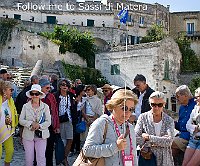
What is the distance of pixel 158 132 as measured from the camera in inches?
254

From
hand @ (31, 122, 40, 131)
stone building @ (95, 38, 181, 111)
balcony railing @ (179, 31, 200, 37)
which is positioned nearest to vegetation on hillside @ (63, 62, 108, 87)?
stone building @ (95, 38, 181, 111)

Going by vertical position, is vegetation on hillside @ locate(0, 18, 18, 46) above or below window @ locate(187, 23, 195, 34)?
below

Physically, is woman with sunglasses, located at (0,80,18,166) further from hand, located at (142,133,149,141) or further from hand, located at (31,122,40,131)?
hand, located at (142,133,149,141)

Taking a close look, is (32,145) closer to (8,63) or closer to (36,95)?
(36,95)

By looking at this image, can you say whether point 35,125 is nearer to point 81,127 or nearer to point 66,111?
point 66,111

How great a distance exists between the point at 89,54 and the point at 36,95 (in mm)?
33553

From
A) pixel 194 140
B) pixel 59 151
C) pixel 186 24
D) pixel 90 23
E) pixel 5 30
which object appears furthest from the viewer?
pixel 186 24

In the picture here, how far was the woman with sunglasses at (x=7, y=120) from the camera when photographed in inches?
301

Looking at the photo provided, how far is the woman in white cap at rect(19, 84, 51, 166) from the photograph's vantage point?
25.3ft

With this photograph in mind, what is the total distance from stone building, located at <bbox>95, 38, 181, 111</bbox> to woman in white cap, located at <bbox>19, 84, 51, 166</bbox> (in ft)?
94.4

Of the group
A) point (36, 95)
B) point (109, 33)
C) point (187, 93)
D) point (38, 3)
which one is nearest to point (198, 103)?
point (187, 93)

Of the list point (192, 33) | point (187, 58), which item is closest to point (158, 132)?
point (187, 58)

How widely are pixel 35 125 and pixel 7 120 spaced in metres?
0.53

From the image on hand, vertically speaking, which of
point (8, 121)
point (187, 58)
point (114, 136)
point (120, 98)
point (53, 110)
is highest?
point (187, 58)
